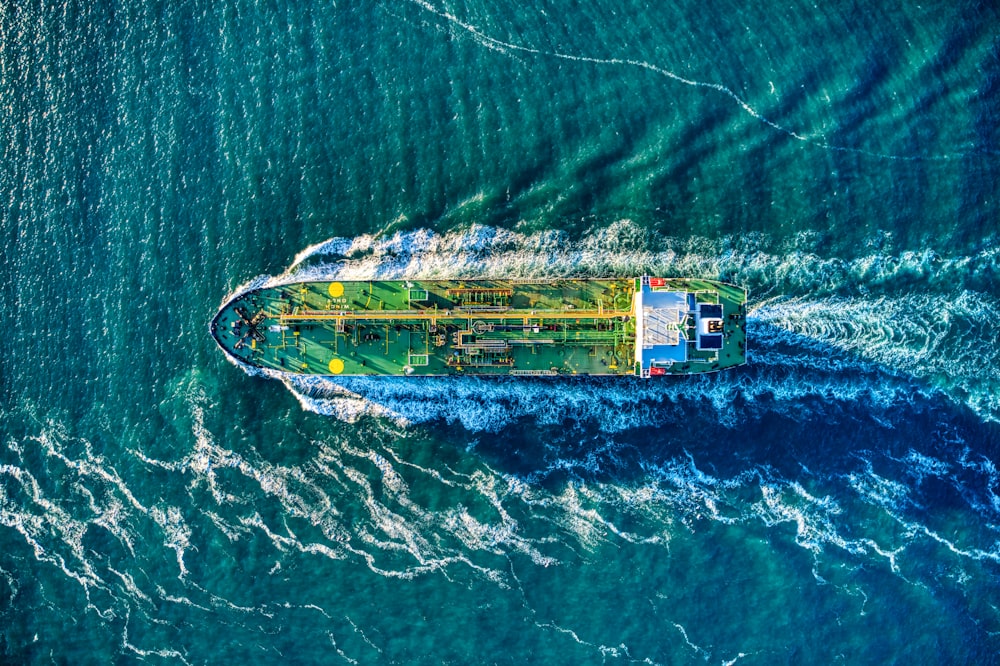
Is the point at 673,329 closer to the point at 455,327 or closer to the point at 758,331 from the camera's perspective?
the point at 758,331

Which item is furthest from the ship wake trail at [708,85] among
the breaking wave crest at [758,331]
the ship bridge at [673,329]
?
the ship bridge at [673,329]

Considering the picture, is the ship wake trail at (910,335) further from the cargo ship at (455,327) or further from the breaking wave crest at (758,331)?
the cargo ship at (455,327)

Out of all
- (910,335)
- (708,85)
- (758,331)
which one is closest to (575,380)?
(758,331)

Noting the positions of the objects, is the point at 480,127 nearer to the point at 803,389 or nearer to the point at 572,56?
the point at 572,56

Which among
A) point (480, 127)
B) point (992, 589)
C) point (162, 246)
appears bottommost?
point (992, 589)

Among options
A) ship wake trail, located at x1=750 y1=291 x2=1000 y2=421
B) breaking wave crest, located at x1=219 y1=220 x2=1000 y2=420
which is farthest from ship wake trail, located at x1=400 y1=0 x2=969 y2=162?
ship wake trail, located at x1=750 y1=291 x2=1000 y2=421

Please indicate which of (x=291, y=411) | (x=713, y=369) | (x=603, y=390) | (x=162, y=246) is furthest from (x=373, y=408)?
(x=713, y=369)
